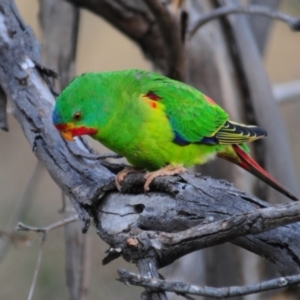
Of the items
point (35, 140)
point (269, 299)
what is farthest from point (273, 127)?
point (35, 140)

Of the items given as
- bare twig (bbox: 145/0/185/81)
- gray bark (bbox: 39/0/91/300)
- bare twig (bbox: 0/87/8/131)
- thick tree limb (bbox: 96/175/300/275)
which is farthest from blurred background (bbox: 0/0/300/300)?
thick tree limb (bbox: 96/175/300/275)

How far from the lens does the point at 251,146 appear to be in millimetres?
4281

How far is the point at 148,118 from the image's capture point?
2.80m

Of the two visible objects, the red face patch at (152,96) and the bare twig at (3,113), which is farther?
the bare twig at (3,113)

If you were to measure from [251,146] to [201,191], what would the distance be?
2.20 m

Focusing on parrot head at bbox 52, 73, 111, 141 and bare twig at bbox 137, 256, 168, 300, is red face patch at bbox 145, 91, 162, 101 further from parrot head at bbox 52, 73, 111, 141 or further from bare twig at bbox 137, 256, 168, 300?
bare twig at bbox 137, 256, 168, 300

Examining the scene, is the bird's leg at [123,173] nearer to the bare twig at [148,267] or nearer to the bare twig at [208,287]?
the bare twig at [148,267]

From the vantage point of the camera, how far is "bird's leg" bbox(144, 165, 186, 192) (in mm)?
2404

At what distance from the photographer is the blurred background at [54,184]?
18.2 ft

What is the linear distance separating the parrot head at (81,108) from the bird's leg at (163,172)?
14.5 inches

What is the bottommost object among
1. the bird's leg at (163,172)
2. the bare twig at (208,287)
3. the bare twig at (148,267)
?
the bare twig at (208,287)

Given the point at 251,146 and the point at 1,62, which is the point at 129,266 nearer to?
the point at 251,146

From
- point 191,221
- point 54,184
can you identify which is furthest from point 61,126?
point 54,184

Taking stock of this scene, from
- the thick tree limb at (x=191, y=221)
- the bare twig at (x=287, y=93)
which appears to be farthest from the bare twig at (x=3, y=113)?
the bare twig at (x=287, y=93)
